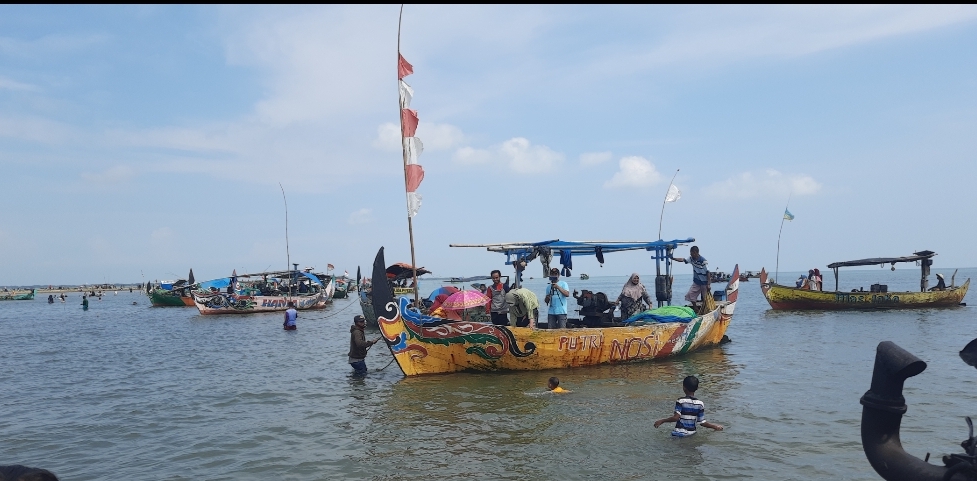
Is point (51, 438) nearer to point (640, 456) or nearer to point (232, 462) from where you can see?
point (232, 462)

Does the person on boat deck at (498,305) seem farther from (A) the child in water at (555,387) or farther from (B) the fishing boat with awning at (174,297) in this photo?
(B) the fishing boat with awning at (174,297)

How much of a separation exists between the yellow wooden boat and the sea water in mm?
298

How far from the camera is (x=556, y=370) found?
1322cm

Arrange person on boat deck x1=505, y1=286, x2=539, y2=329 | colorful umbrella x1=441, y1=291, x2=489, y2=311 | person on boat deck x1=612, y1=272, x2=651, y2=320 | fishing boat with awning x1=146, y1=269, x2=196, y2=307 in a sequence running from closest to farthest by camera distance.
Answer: person on boat deck x1=505, y1=286, x2=539, y2=329, colorful umbrella x1=441, y1=291, x2=489, y2=311, person on boat deck x1=612, y1=272, x2=651, y2=320, fishing boat with awning x1=146, y1=269, x2=196, y2=307

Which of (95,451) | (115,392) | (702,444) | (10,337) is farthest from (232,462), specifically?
(10,337)

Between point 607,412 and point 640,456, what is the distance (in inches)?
87.4

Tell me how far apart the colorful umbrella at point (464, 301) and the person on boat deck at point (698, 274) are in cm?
508


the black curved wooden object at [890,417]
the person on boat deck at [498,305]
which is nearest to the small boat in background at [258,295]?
the person on boat deck at [498,305]

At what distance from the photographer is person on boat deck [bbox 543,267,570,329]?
44.1 ft

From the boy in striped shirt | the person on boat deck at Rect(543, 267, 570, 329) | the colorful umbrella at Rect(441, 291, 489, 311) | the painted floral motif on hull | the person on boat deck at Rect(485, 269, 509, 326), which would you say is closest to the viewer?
the boy in striped shirt

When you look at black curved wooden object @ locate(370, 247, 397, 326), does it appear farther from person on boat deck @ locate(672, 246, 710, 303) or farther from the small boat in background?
the small boat in background

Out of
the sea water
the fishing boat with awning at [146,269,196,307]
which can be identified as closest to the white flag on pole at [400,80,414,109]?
the sea water

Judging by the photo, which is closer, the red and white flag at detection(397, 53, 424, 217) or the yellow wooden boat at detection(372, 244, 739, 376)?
the yellow wooden boat at detection(372, 244, 739, 376)

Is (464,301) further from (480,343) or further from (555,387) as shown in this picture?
(555,387)
